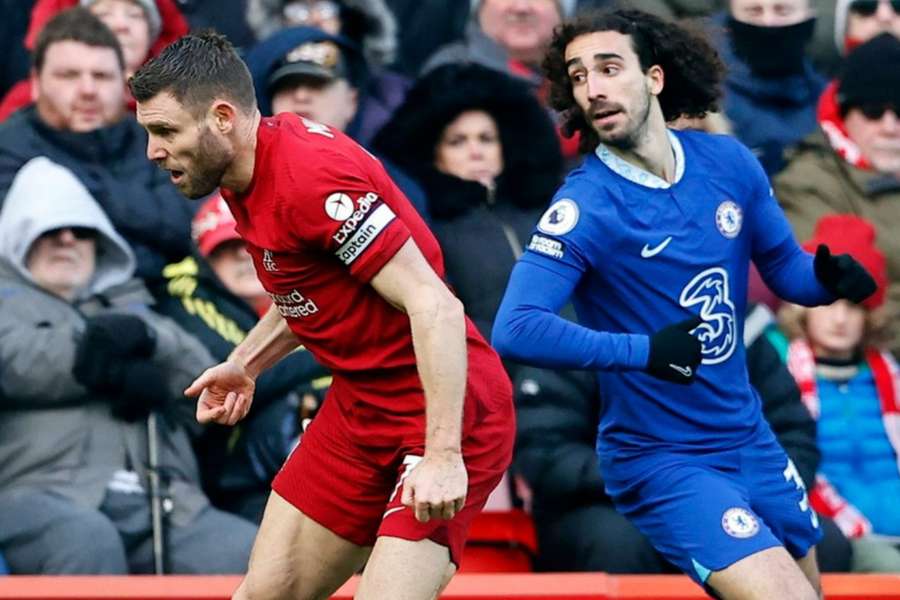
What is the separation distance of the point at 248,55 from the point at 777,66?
2.44 meters

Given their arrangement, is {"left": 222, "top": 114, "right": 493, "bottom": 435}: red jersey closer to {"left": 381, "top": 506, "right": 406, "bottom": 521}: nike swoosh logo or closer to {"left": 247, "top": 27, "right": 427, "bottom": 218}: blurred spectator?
{"left": 381, "top": 506, "right": 406, "bottom": 521}: nike swoosh logo

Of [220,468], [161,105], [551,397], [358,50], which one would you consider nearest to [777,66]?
[358,50]

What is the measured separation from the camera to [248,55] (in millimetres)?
8320

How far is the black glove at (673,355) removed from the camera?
205 inches

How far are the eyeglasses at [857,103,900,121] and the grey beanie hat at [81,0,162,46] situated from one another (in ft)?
10.3

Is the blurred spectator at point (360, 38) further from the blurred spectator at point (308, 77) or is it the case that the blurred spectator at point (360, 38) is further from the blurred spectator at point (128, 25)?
the blurred spectator at point (128, 25)

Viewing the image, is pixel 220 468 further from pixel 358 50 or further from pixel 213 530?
pixel 358 50

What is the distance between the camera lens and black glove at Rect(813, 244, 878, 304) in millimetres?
5555

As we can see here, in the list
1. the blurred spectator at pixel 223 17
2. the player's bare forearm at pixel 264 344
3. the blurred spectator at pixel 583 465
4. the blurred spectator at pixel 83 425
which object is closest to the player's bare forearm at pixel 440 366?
the player's bare forearm at pixel 264 344

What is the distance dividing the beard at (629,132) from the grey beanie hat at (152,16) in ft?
11.1

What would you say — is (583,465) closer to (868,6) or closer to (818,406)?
(818,406)

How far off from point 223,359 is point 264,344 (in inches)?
72.3

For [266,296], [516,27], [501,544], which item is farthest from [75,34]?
[501,544]

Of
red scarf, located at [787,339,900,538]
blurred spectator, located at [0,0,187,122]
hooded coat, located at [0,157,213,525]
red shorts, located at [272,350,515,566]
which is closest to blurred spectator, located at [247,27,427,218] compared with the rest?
blurred spectator, located at [0,0,187,122]
